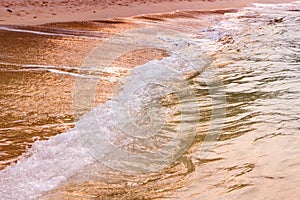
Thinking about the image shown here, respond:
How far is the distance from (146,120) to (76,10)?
857 centimetres

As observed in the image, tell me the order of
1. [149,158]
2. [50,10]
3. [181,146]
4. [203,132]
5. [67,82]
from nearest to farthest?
1. [149,158]
2. [181,146]
3. [203,132]
4. [67,82]
5. [50,10]

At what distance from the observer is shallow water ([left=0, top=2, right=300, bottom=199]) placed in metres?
2.78

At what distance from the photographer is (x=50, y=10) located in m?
11.4

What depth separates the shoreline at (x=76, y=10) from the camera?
10164 mm

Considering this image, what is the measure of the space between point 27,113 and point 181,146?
1515 mm

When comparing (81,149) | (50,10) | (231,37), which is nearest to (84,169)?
(81,149)

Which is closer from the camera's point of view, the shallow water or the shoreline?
the shallow water

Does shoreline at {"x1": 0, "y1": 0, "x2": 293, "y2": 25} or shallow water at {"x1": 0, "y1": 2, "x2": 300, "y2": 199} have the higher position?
shoreline at {"x1": 0, "y1": 0, "x2": 293, "y2": 25}

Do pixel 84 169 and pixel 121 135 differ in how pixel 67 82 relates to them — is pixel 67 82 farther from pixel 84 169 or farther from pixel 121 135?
pixel 84 169

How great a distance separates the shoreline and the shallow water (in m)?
2.21

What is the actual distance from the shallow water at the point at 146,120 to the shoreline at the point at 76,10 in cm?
221

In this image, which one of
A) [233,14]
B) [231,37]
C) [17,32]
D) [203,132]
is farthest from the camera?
[233,14]

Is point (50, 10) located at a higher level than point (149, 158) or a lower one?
higher

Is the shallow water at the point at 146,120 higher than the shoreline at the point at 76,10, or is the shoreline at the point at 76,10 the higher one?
the shoreline at the point at 76,10
